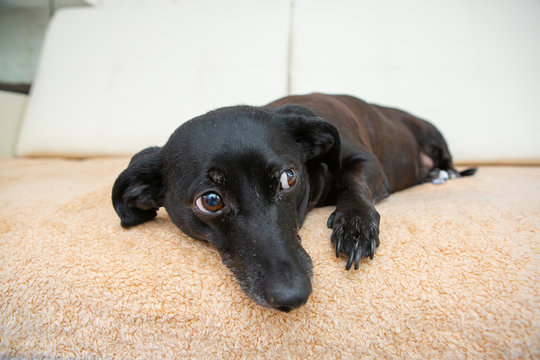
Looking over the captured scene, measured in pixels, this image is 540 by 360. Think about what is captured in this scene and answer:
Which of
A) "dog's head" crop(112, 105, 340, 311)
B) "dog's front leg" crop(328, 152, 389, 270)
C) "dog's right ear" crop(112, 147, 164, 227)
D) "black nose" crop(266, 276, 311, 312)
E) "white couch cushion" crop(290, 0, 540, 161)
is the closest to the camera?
"black nose" crop(266, 276, 311, 312)

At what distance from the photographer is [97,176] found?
2.46 m

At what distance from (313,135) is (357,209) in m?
0.39

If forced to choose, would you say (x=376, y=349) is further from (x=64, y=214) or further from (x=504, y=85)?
(x=504, y=85)

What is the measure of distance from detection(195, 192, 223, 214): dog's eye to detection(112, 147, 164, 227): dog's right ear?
0.34m

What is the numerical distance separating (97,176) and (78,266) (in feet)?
4.85

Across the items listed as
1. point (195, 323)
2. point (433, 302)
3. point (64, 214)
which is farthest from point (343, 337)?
point (64, 214)

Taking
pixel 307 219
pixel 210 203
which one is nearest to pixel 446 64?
pixel 307 219

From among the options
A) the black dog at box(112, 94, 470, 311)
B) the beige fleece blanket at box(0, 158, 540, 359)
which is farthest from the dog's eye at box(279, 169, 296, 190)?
the beige fleece blanket at box(0, 158, 540, 359)

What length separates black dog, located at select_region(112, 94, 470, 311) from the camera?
3.31ft

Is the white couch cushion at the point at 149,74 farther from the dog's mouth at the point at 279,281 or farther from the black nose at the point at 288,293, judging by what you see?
the black nose at the point at 288,293

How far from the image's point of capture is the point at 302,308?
95 cm

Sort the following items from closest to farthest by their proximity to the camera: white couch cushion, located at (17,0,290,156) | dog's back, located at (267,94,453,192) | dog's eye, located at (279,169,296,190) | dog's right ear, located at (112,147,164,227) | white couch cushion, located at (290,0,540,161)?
dog's eye, located at (279,169,296,190), dog's right ear, located at (112,147,164,227), dog's back, located at (267,94,453,192), white couch cushion, located at (290,0,540,161), white couch cushion, located at (17,0,290,156)

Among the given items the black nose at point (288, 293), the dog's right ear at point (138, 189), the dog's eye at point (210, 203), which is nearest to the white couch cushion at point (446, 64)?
the dog's right ear at point (138, 189)

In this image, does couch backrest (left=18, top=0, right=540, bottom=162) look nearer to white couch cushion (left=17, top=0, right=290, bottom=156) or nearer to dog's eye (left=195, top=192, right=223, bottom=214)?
white couch cushion (left=17, top=0, right=290, bottom=156)
